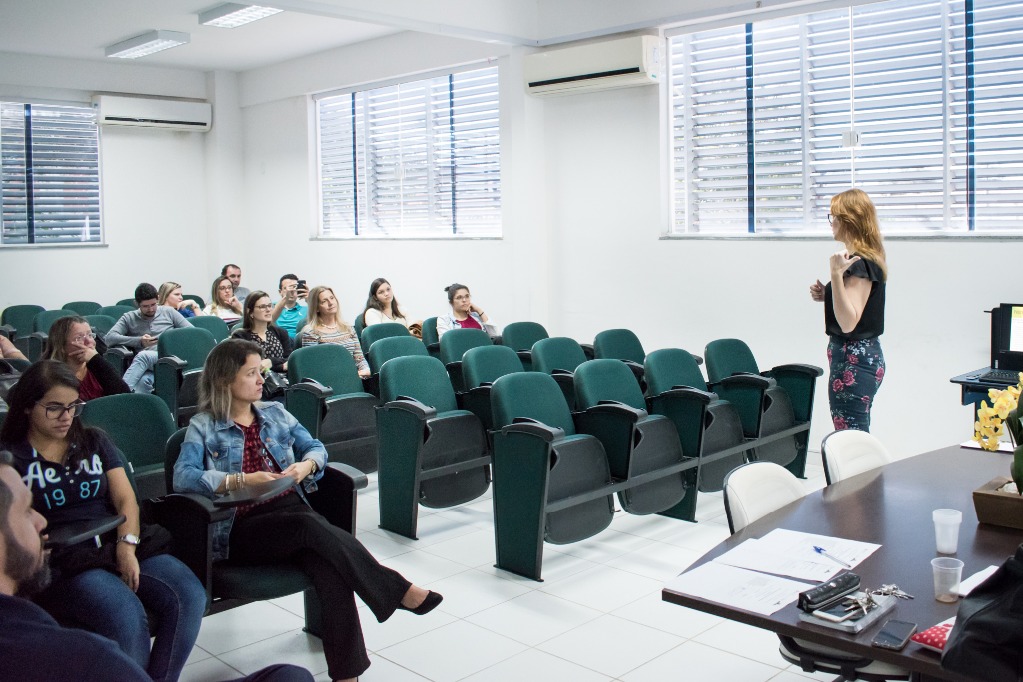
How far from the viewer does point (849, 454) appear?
130 inches

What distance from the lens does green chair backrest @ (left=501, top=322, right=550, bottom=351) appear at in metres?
6.93

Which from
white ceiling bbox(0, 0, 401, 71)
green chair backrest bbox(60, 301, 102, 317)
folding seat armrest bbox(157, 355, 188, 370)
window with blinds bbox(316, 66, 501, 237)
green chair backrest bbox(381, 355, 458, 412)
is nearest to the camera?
green chair backrest bbox(381, 355, 458, 412)

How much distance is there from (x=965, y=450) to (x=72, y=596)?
305cm

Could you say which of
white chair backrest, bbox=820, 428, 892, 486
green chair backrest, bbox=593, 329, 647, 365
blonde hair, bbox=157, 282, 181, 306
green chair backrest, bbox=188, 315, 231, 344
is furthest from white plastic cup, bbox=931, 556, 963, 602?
blonde hair, bbox=157, 282, 181, 306

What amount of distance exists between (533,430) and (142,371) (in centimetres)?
352

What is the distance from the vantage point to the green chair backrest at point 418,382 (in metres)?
5.04

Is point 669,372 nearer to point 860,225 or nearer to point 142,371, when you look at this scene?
point 860,225

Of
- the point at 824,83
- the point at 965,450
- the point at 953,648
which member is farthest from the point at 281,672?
the point at 824,83

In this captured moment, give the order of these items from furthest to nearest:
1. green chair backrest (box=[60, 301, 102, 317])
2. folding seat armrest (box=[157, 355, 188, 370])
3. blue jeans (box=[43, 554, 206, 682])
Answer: green chair backrest (box=[60, 301, 102, 317]), folding seat armrest (box=[157, 355, 188, 370]), blue jeans (box=[43, 554, 206, 682])

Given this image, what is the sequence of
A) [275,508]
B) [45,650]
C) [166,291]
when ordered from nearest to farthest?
[45,650] → [275,508] → [166,291]

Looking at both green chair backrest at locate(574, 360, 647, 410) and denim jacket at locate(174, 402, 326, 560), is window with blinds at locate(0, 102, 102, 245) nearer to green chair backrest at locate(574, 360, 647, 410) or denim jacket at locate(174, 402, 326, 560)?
green chair backrest at locate(574, 360, 647, 410)

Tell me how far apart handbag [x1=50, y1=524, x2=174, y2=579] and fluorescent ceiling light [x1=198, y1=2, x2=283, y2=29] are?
5.97 meters

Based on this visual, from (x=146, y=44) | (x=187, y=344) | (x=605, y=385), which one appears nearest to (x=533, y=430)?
(x=605, y=385)

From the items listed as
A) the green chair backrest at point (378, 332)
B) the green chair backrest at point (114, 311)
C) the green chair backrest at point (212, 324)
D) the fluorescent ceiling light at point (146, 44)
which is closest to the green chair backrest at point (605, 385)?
the green chair backrest at point (378, 332)
